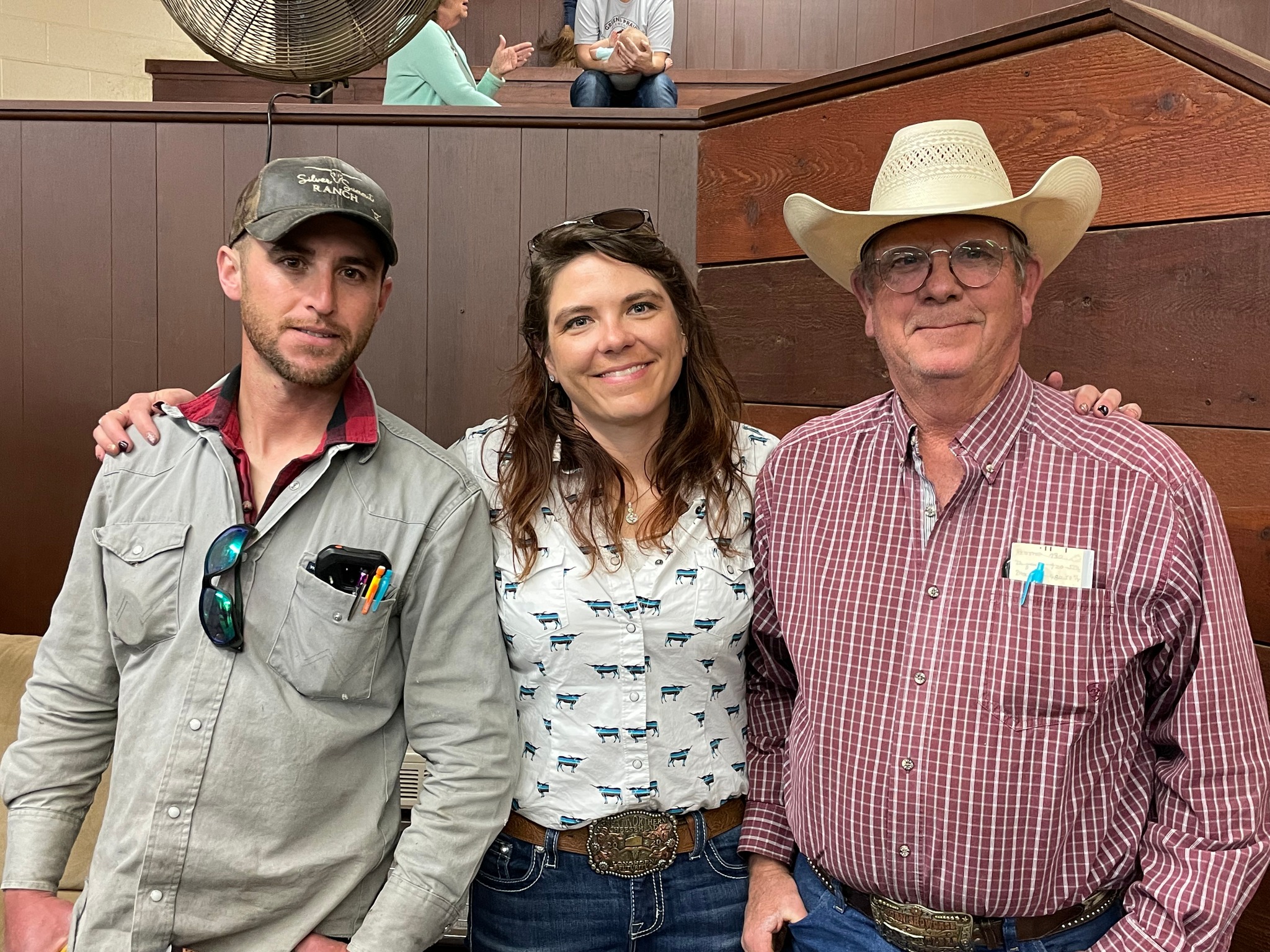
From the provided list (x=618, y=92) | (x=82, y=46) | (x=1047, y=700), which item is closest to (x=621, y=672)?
(x=1047, y=700)

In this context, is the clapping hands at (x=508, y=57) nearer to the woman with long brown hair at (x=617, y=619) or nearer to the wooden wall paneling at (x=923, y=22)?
the wooden wall paneling at (x=923, y=22)

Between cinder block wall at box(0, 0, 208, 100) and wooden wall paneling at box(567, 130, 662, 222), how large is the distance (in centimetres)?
396

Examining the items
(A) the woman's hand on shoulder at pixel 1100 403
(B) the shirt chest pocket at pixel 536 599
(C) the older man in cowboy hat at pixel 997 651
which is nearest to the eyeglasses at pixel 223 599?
(B) the shirt chest pocket at pixel 536 599

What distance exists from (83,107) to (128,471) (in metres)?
1.60

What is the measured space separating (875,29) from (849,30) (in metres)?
0.15

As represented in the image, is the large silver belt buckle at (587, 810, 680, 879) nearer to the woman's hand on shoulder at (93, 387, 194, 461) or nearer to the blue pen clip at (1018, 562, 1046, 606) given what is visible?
the blue pen clip at (1018, 562, 1046, 606)

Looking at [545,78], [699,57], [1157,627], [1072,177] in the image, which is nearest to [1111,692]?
[1157,627]

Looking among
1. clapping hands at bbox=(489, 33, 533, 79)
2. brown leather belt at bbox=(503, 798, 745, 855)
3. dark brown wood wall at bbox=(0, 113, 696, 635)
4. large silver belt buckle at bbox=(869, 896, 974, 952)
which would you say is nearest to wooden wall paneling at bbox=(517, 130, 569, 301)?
dark brown wood wall at bbox=(0, 113, 696, 635)

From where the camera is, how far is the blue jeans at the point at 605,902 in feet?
4.80

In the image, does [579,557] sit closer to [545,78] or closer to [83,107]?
[83,107]

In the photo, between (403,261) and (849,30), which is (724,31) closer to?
(849,30)

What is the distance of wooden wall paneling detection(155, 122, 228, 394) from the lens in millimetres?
2621

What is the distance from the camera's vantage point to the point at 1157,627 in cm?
127

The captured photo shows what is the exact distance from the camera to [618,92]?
14.4 ft
